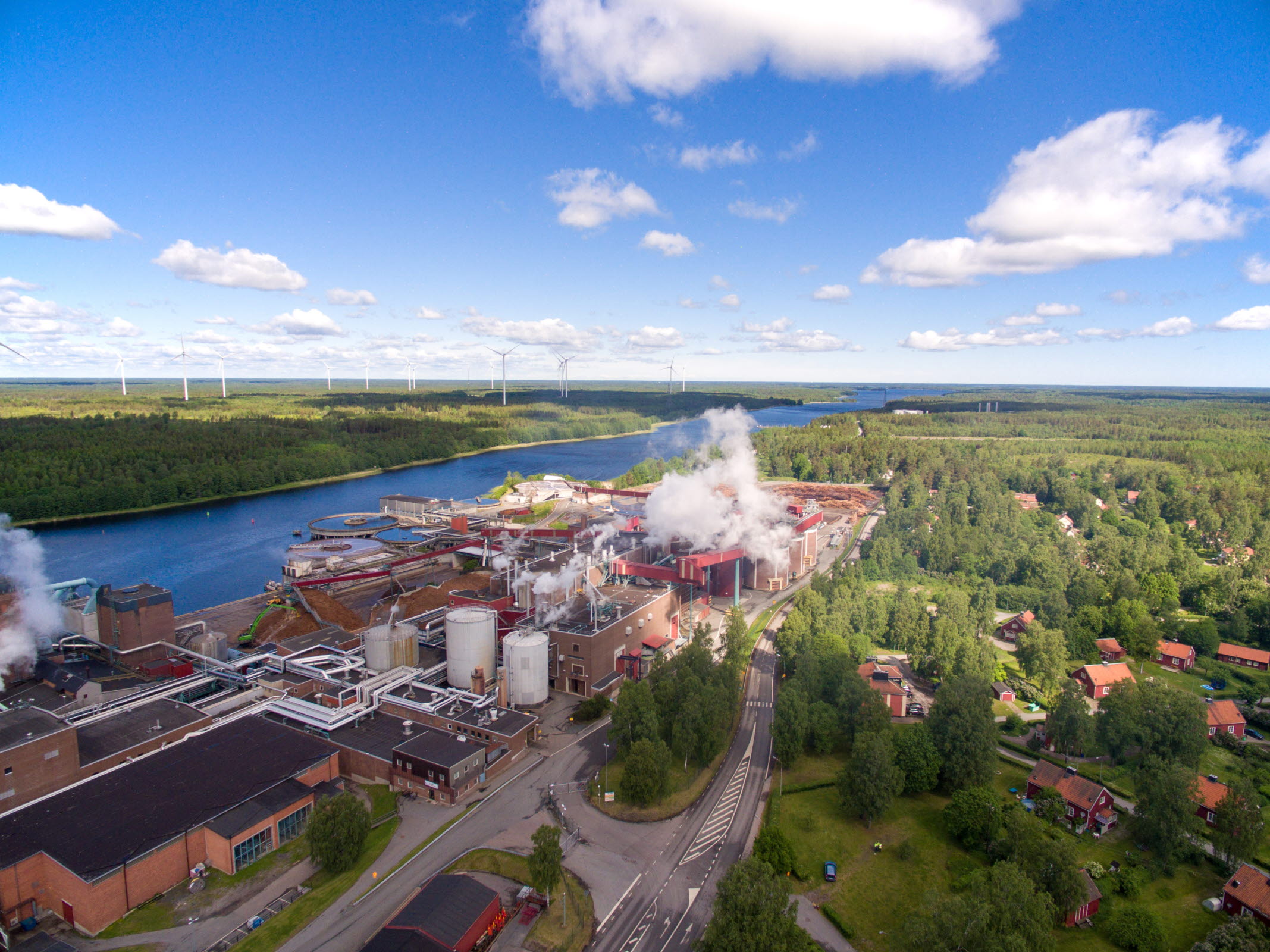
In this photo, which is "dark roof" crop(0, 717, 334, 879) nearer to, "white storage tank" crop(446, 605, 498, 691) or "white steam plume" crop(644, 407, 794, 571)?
"white storage tank" crop(446, 605, 498, 691)

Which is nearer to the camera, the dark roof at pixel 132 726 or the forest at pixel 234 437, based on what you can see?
the dark roof at pixel 132 726

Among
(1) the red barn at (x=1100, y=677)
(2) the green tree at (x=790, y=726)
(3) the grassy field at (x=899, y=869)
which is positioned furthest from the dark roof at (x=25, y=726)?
(1) the red barn at (x=1100, y=677)

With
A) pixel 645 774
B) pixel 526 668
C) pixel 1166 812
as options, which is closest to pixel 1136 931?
pixel 1166 812

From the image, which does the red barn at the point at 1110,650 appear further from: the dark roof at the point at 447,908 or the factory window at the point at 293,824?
the factory window at the point at 293,824

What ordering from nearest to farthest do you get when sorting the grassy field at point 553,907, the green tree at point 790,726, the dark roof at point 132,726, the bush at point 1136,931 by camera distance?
the grassy field at point 553,907 → the bush at point 1136,931 → the dark roof at point 132,726 → the green tree at point 790,726

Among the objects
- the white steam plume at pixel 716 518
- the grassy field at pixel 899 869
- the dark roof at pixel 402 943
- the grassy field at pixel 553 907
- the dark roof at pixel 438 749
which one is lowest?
the grassy field at pixel 899 869

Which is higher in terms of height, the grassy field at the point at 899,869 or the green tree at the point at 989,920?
the green tree at the point at 989,920

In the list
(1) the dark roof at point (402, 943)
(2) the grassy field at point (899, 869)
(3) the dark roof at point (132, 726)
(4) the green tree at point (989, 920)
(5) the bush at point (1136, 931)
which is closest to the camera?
(4) the green tree at point (989, 920)

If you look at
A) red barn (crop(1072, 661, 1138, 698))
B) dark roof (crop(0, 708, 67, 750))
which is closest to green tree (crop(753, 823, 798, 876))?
red barn (crop(1072, 661, 1138, 698))
